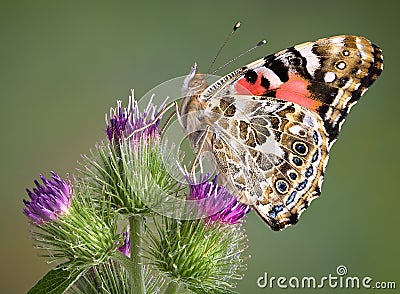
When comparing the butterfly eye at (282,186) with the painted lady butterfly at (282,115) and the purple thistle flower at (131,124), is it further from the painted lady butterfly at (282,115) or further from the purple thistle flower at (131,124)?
the purple thistle flower at (131,124)

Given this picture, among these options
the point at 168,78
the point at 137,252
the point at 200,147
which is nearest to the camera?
the point at 137,252


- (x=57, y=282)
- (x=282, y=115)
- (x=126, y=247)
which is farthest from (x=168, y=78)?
(x=57, y=282)

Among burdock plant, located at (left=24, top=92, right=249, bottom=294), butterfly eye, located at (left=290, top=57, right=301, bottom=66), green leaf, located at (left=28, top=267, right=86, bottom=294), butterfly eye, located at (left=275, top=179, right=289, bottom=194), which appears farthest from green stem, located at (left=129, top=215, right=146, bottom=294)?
butterfly eye, located at (left=290, top=57, right=301, bottom=66)

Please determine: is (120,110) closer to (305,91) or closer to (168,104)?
(168,104)

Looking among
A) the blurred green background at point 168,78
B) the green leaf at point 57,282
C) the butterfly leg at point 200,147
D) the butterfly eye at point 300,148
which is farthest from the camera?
the blurred green background at point 168,78

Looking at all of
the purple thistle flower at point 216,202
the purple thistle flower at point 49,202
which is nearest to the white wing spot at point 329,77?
the purple thistle flower at point 216,202

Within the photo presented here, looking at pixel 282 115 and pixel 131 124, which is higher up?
pixel 131 124

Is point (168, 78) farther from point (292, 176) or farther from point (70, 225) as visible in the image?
point (70, 225)

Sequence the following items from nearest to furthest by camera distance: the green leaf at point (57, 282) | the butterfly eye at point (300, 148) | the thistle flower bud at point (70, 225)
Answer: the green leaf at point (57, 282) → the thistle flower bud at point (70, 225) → the butterfly eye at point (300, 148)
